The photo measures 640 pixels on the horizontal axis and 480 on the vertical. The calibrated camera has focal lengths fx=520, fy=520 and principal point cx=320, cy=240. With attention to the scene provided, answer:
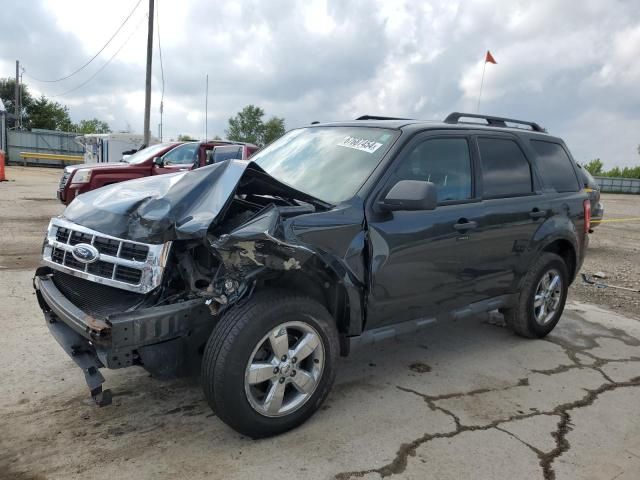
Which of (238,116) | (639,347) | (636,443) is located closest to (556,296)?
(639,347)

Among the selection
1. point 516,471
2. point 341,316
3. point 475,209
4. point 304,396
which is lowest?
point 516,471

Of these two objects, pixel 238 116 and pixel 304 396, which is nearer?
pixel 304 396

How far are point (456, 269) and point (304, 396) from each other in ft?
5.08

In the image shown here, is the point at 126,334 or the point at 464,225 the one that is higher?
the point at 464,225

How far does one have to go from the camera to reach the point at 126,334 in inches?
102

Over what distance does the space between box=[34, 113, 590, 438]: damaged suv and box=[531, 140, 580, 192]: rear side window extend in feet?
2.51

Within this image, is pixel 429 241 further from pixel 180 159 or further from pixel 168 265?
pixel 180 159

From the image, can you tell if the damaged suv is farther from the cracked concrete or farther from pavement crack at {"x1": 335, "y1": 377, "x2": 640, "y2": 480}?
pavement crack at {"x1": 335, "y1": 377, "x2": 640, "y2": 480}

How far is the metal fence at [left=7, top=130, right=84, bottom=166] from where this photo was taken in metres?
34.8

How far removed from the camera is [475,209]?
4.00 metres

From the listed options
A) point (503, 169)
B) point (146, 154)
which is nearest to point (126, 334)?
point (503, 169)

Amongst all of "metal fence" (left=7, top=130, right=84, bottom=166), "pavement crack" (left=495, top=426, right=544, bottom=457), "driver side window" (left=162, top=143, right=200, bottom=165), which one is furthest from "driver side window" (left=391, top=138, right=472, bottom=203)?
"metal fence" (left=7, top=130, right=84, bottom=166)

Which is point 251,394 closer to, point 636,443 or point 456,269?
point 456,269

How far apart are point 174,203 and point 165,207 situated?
0.06 meters
